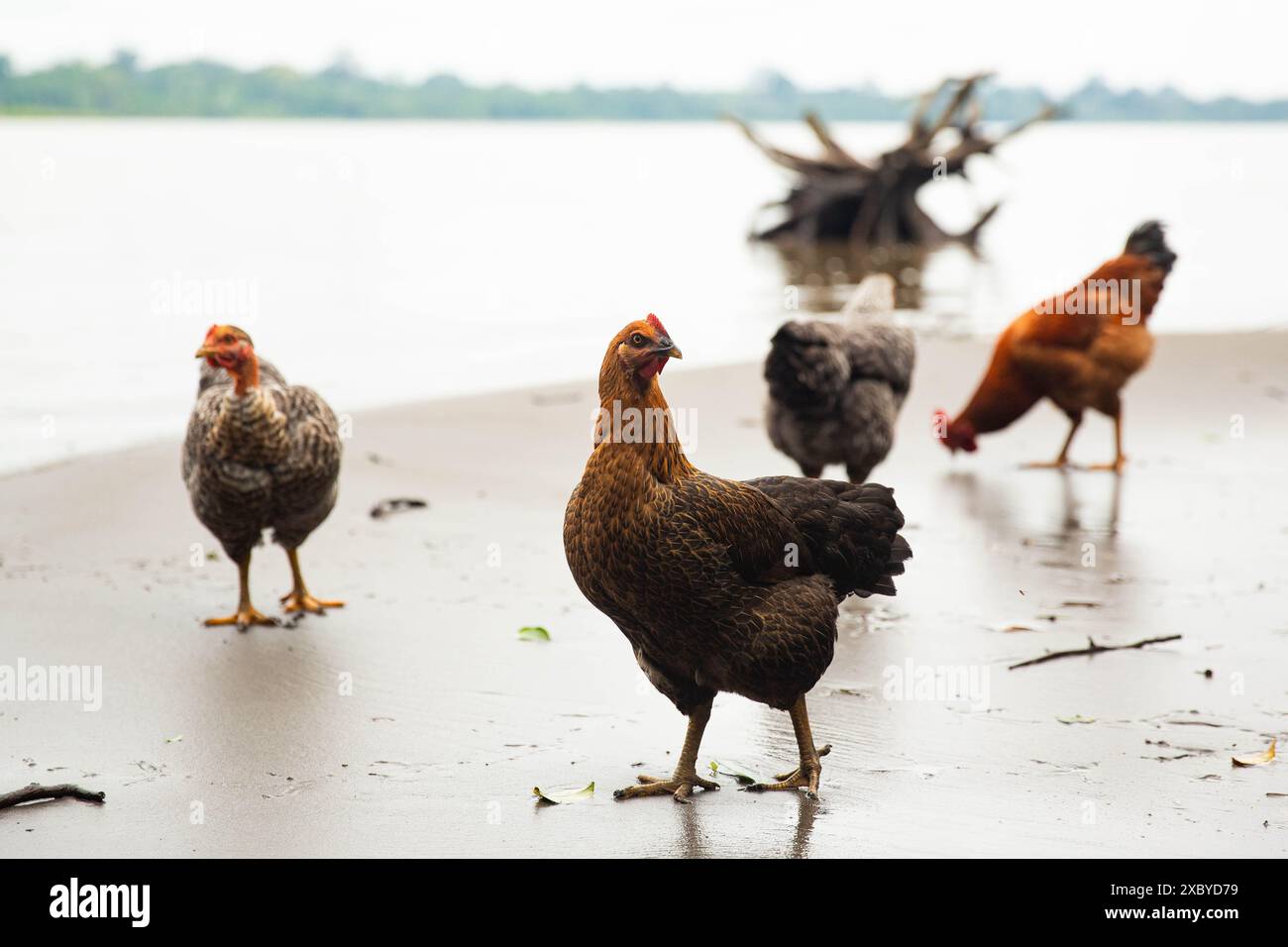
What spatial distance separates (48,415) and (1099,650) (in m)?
8.99

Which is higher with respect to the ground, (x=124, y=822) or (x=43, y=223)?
(x=43, y=223)

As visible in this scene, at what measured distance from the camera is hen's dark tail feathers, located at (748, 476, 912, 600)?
14.4 feet

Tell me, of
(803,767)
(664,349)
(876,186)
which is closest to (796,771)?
(803,767)

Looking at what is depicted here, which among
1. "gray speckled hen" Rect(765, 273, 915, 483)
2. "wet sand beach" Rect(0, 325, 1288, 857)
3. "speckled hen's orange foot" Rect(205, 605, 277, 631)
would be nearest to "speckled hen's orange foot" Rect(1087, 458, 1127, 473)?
"wet sand beach" Rect(0, 325, 1288, 857)

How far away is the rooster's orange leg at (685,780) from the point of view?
13.7 ft

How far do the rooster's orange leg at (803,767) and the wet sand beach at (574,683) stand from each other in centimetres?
7

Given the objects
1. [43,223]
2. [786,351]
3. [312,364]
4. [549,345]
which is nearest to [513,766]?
[786,351]

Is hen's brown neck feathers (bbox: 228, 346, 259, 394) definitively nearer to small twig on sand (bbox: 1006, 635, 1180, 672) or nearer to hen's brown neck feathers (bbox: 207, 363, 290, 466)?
hen's brown neck feathers (bbox: 207, 363, 290, 466)

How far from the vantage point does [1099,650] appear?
18.1 feet

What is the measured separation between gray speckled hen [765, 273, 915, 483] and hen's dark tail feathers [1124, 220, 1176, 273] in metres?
3.03

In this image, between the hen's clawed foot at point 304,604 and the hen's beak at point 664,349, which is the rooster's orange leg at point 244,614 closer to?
the hen's clawed foot at point 304,604

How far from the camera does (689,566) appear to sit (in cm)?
401
